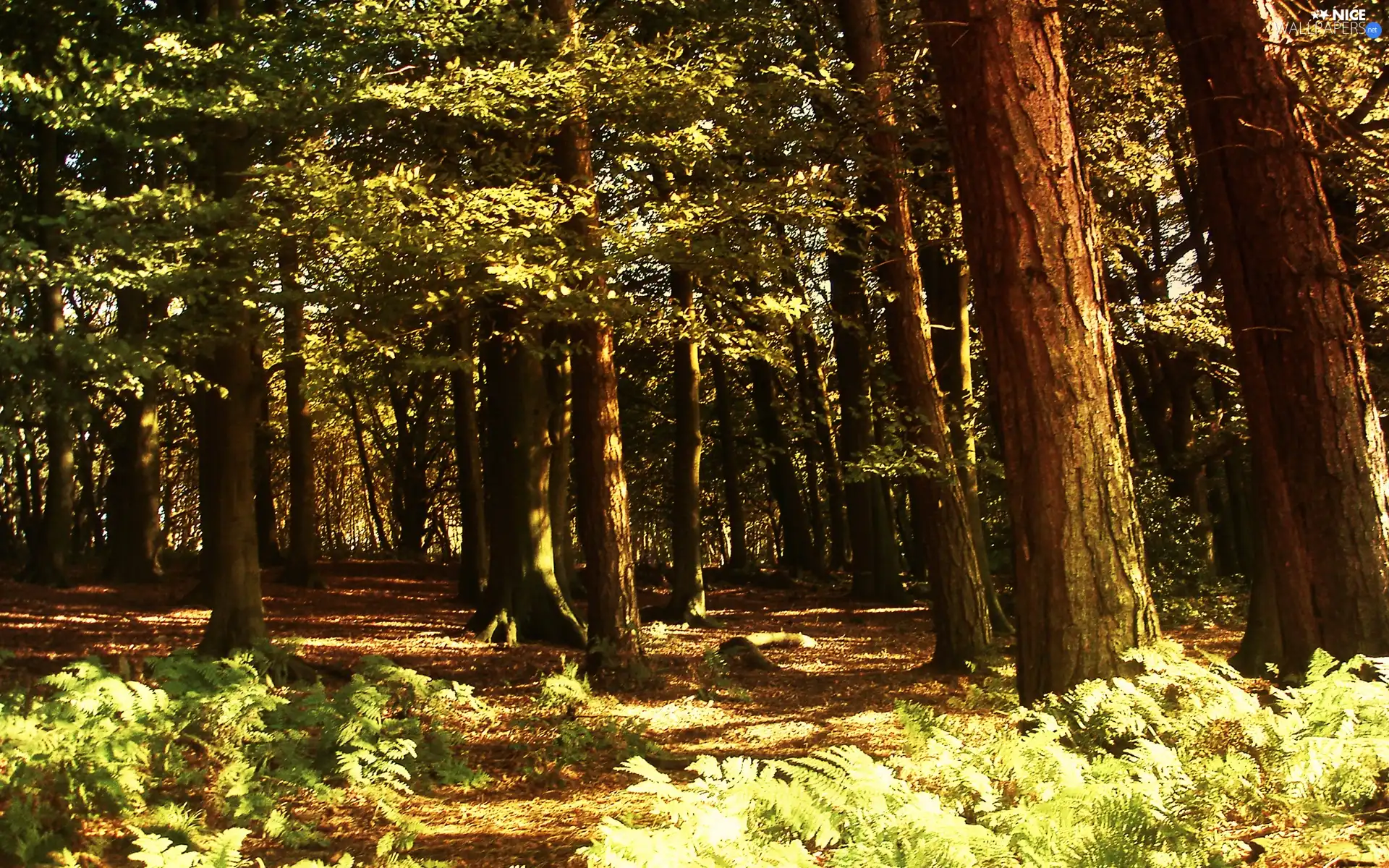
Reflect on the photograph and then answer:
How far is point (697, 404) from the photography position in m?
17.1

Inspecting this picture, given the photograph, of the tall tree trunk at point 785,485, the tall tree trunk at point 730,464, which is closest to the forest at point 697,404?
the tall tree trunk at point 785,485

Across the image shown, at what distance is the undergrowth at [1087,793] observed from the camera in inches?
146

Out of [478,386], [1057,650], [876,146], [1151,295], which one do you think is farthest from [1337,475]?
[478,386]

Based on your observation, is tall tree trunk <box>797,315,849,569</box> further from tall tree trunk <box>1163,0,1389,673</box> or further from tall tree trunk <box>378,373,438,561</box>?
tall tree trunk <box>1163,0,1389,673</box>

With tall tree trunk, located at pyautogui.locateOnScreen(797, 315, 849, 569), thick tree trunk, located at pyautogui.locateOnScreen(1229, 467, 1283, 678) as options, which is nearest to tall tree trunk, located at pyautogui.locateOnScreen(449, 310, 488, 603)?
tall tree trunk, located at pyautogui.locateOnScreen(797, 315, 849, 569)

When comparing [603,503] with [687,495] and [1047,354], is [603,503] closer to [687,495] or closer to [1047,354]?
[687,495]

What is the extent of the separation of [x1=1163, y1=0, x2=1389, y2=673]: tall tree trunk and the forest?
30mm

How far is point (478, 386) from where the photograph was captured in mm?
22656

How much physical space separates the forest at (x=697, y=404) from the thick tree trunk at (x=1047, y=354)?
2cm

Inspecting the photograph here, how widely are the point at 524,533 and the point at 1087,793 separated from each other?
11740mm

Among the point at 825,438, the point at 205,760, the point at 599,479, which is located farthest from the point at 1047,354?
the point at 825,438

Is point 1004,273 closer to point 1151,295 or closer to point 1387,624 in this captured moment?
point 1387,624

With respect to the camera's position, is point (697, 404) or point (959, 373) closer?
point (959, 373)

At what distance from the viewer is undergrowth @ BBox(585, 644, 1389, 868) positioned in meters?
3.71
